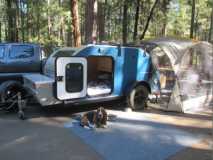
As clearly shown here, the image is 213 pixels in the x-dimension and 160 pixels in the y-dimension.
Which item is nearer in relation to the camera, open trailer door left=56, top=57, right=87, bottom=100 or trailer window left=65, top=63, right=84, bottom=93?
open trailer door left=56, top=57, right=87, bottom=100

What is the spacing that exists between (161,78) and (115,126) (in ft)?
9.82

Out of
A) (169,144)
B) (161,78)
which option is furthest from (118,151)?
(161,78)

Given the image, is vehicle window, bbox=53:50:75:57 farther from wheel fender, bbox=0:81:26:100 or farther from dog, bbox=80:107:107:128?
dog, bbox=80:107:107:128

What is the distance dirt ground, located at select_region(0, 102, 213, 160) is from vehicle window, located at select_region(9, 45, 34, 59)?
107 inches

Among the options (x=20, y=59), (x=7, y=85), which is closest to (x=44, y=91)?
(x=7, y=85)

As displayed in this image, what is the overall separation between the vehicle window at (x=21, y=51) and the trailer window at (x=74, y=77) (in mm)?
3860

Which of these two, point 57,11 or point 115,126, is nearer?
point 115,126

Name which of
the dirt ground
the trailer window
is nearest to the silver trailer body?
the trailer window

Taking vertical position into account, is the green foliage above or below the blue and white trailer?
above

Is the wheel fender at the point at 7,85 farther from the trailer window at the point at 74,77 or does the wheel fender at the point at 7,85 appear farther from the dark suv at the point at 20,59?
the trailer window at the point at 74,77

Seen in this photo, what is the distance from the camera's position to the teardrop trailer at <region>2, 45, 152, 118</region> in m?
6.33

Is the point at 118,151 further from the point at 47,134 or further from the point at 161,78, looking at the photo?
the point at 161,78

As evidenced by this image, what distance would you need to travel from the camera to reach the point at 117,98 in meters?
7.53

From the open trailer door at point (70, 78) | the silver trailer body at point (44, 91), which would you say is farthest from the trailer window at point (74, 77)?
the silver trailer body at point (44, 91)
